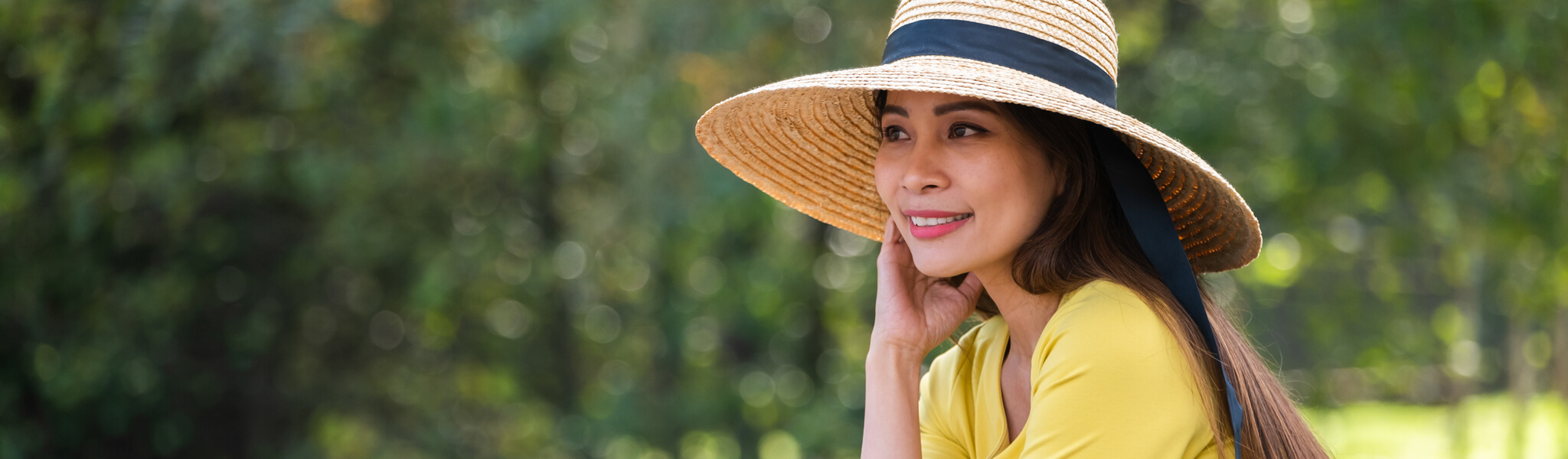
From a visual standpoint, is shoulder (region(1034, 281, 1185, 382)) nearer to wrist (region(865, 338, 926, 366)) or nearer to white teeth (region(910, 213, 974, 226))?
white teeth (region(910, 213, 974, 226))

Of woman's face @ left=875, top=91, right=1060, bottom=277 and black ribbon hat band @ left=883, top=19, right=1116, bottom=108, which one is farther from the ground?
black ribbon hat band @ left=883, top=19, right=1116, bottom=108

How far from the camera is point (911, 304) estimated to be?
1.92m

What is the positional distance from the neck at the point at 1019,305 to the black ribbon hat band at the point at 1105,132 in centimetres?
21

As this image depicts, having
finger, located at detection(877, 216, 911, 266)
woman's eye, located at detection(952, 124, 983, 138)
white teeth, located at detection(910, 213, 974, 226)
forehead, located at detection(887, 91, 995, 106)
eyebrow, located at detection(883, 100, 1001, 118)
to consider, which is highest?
forehead, located at detection(887, 91, 995, 106)

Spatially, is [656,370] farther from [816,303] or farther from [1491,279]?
[1491,279]

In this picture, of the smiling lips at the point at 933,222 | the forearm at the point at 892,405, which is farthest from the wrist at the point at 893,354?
the smiling lips at the point at 933,222

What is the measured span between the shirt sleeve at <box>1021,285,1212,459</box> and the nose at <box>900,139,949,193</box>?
0.29 metres

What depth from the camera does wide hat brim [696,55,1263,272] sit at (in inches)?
58.2

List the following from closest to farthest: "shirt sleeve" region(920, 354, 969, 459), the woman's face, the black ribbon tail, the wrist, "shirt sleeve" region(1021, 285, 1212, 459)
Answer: "shirt sleeve" region(1021, 285, 1212, 459) → the black ribbon tail → the woman's face → the wrist → "shirt sleeve" region(920, 354, 969, 459)

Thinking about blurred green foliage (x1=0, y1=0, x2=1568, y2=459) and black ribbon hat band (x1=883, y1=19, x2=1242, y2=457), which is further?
blurred green foliage (x1=0, y1=0, x2=1568, y2=459)

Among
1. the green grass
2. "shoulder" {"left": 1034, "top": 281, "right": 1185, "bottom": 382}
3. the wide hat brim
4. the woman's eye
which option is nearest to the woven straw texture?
the wide hat brim

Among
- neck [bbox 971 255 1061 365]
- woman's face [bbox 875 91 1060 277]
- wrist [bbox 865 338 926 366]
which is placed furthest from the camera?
wrist [bbox 865 338 926 366]

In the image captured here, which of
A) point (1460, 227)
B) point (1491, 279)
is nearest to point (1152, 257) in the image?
point (1460, 227)

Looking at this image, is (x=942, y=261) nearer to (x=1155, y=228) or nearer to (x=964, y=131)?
(x=964, y=131)
